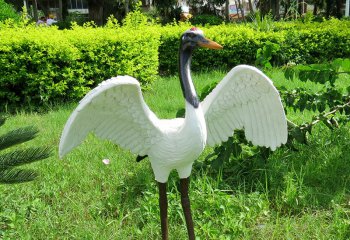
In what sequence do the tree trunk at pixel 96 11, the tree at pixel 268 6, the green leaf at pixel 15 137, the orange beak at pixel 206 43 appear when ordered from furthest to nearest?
the tree trunk at pixel 96 11
the tree at pixel 268 6
the green leaf at pixel 15 137
the orange beak at pixel 206 43

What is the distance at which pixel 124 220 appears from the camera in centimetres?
302

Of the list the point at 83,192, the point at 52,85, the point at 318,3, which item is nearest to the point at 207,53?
the point at 52,85

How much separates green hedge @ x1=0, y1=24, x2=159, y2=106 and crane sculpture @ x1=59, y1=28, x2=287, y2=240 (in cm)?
402

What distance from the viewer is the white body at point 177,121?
1927mm

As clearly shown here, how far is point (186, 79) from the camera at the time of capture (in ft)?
6.95

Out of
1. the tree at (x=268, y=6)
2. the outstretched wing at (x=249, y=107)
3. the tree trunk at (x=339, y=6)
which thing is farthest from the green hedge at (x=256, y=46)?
the tree trunk at (x=339, y=6)

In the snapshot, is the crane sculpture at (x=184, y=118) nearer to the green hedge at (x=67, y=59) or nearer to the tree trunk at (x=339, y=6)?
the green hedge at (x=67, y=59)

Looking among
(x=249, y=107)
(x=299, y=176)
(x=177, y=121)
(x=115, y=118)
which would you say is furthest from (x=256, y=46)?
(x=115, y=118)

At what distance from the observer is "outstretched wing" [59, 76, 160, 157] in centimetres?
187

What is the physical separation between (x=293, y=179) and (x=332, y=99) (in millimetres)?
850

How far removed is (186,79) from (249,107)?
0.43 meters

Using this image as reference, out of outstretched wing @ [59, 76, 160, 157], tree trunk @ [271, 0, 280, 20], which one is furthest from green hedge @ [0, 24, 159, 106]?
tree trunk @ [271, 0, 280, 20]

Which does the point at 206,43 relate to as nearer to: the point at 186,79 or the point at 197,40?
the point at 197,40

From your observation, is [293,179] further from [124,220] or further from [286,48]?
[286,48]
